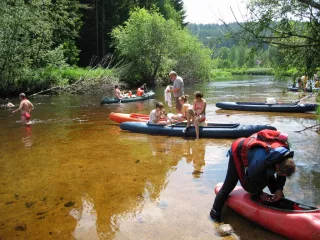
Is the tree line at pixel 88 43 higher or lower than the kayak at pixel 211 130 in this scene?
higher

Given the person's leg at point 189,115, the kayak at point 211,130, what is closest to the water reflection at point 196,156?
the kayak at point 211,130

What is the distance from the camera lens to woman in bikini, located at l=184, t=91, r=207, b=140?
29.5ft

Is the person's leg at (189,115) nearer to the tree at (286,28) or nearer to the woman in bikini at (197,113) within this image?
the woman in bikini at (197,113)

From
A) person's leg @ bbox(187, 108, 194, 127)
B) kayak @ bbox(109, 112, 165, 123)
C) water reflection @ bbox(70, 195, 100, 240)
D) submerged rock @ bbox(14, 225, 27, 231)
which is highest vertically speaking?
person's leg @ bbox(187, 108, 194, 127)

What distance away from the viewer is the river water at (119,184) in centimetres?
431

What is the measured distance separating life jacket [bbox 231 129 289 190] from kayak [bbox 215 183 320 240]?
318 mm

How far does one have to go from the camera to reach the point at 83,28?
41938 mm

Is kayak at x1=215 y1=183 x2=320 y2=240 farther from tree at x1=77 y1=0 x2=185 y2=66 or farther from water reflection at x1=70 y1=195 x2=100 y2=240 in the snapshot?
tree at x1=77 y1=0 x2=185 y2=66

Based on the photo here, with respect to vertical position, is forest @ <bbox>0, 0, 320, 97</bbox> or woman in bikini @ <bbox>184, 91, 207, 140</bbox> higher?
forest @ <bbox>0, 0, 320, 97</bbox>

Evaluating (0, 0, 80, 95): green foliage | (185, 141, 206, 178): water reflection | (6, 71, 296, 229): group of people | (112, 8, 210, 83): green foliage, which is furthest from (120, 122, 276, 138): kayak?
(112, 8, 210, 83): green foliage

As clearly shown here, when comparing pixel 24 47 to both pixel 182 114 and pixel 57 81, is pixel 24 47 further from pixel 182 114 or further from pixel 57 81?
pixel 182 114

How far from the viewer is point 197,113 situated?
9.16m

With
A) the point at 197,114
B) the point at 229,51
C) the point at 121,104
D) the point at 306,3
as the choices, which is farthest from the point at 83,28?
the point at 229,51

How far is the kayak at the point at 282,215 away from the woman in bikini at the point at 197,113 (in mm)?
4564
